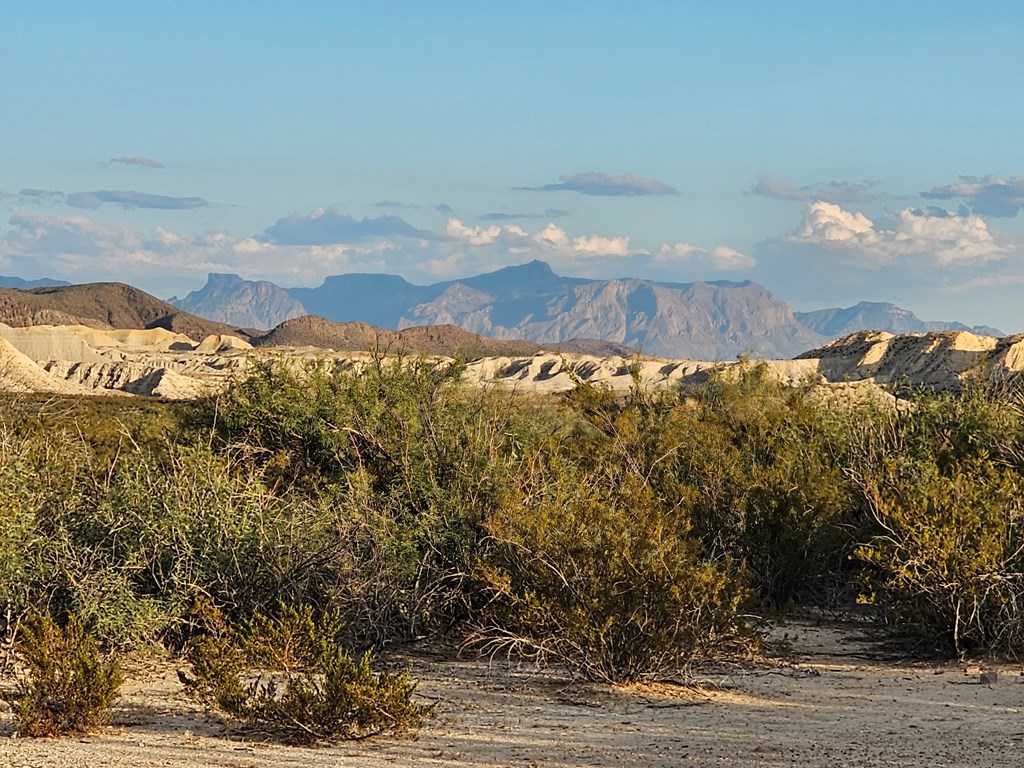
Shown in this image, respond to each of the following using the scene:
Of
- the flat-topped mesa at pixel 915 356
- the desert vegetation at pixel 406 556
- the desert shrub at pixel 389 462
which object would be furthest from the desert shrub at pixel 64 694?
the flat-topped mesa at pixel 915 356

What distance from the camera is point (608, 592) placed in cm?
1034

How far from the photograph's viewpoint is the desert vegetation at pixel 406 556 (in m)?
9.70

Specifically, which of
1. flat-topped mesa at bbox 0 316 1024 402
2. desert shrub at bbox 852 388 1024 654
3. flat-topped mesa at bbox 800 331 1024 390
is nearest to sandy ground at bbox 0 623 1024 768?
desert shrub at bbox 852 388 1024 654

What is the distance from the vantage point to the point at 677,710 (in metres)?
9.49

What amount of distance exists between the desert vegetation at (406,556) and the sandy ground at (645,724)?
283mm

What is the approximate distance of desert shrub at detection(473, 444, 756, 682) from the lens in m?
10.2

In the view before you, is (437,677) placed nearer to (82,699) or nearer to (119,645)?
(119,645)

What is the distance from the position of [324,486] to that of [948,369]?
2420 inches

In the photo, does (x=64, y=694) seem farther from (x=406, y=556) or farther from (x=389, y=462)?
(x=389, y=462)

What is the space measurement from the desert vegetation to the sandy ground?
0.28 meters

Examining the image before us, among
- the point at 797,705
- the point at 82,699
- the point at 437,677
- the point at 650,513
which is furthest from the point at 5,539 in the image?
the point at 797,705

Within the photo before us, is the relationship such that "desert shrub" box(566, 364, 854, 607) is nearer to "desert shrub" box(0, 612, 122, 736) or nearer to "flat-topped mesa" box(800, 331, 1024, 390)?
"desert shrub" box(0, 612, 122, 736)

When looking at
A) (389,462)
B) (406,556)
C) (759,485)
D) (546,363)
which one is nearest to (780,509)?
(759,485)

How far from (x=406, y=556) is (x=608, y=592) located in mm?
2318
